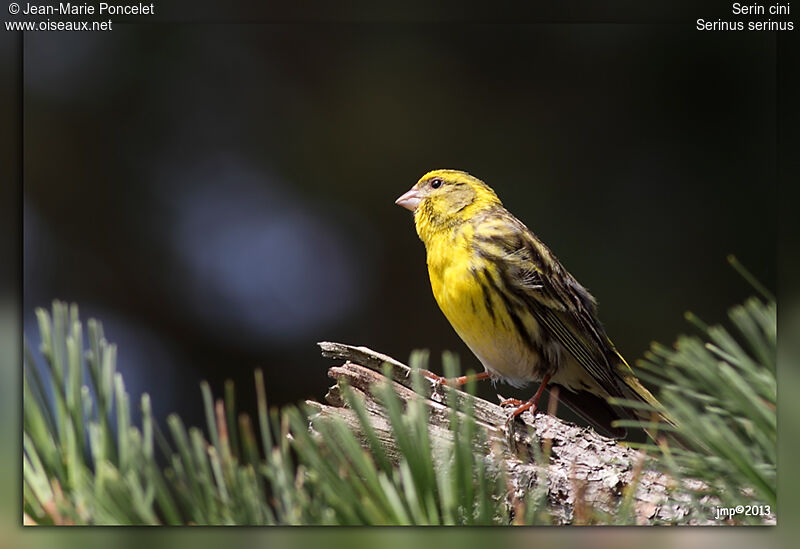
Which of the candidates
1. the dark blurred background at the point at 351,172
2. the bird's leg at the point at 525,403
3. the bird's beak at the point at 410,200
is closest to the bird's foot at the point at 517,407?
the bird's leg at the point at 525,403

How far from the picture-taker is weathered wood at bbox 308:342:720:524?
1.50m

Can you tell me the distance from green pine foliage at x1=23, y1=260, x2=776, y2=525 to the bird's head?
1127 millimetres

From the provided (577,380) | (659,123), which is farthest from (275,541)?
(659,123)

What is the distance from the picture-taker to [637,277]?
7.73 ft

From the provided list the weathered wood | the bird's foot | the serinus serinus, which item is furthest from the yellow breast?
the weathered wood

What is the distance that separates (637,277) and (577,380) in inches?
16.5

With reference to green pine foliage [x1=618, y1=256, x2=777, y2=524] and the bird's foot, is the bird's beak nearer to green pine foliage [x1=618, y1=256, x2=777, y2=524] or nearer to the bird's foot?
the bird's foot

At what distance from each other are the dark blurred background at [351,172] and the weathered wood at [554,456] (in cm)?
62

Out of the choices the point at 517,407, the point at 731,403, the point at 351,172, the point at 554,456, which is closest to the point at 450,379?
the point at 731,403

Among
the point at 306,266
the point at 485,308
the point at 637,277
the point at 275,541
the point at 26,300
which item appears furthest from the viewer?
the point at 637,277

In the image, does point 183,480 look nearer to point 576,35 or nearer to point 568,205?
point 576,35

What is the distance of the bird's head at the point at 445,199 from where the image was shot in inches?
88.5

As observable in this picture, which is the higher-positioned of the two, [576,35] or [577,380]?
[576,35]

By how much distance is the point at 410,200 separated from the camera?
2.33 metres
